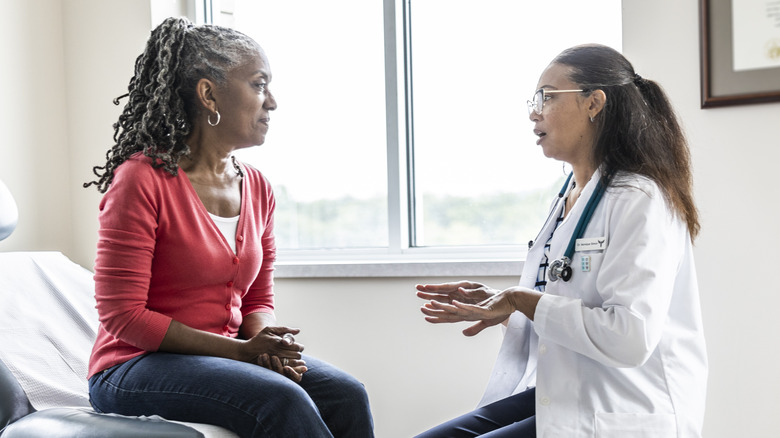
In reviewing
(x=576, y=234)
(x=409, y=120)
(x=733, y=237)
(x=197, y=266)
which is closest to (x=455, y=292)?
(x=576, y=234)

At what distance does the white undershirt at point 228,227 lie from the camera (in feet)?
5.13

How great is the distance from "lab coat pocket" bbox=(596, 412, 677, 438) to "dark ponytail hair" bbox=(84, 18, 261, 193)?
3.23 feet

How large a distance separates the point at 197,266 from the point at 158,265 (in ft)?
0.25

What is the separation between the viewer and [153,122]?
1549 millimetres

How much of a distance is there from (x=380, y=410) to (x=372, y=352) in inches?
7.8

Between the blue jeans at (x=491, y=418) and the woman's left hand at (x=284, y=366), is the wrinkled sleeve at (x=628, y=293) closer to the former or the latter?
the blue jeans at (x=491, y=418)

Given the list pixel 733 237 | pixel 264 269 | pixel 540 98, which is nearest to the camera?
pixel 540 98

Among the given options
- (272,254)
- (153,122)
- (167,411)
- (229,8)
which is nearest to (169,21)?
(153,122)

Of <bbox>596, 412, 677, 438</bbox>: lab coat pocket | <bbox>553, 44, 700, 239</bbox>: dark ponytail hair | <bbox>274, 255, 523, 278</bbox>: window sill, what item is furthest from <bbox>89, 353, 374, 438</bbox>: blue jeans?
<bbox>274, 255, 523, 278</bbox>: window sill

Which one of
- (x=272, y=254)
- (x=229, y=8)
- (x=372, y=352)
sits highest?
(x=229, y=8)

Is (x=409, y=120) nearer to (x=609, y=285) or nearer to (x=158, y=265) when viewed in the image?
(x=158, y=265)

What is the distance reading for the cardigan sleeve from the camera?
1390mm

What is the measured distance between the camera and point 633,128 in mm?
1433

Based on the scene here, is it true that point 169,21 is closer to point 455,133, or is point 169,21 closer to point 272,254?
point 272,254
